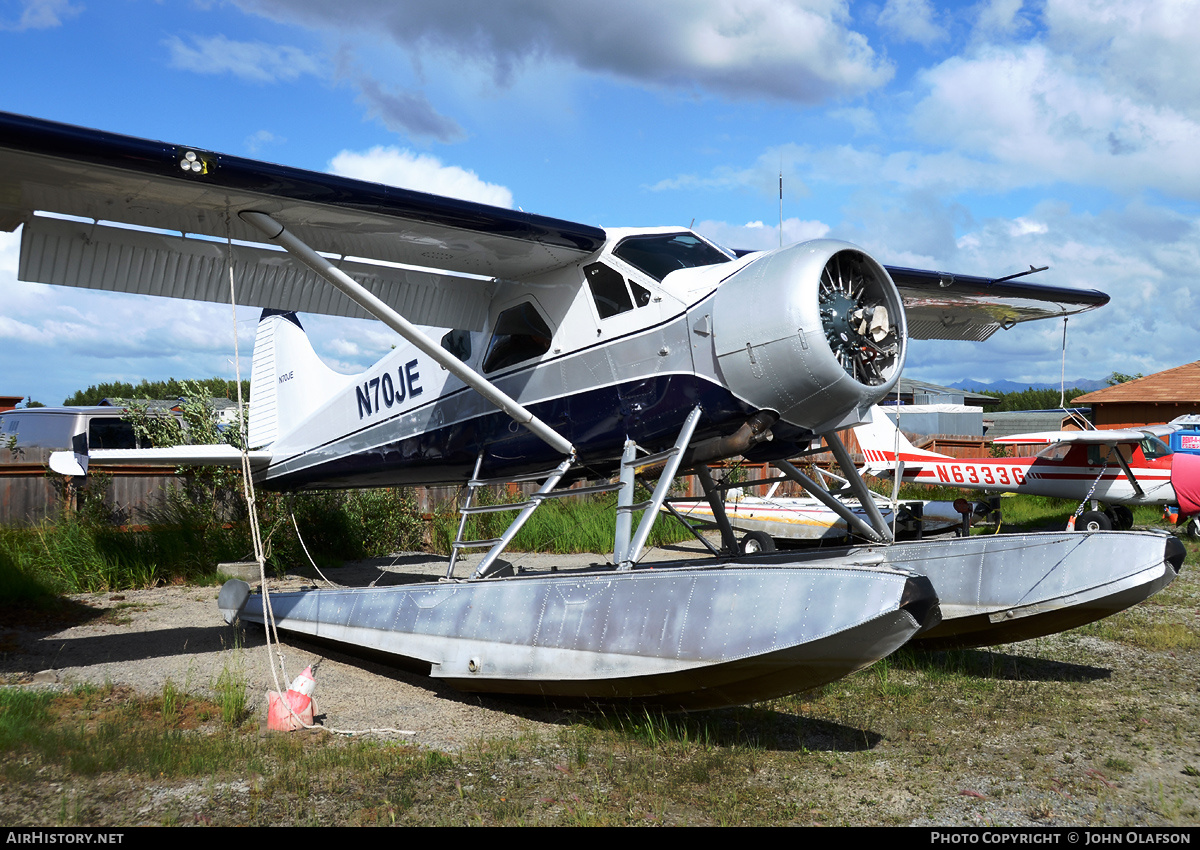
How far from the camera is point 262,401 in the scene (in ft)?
34.0

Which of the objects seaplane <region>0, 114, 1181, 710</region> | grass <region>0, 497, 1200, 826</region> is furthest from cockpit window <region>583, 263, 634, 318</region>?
grass <region>0, 497, 1200, 826</region>

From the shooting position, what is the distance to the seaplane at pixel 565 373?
4.40 m

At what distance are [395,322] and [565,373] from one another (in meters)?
1.31

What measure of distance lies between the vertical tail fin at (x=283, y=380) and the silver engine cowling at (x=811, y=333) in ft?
A: 18.0

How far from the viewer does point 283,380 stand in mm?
10203

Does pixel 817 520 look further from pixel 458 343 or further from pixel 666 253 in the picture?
pixel 666 253

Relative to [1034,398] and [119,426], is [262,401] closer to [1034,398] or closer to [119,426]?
[119,426]

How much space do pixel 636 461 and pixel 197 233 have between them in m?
3.59

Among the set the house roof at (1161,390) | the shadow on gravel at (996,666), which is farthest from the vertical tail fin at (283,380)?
the house roof at (1161,390)

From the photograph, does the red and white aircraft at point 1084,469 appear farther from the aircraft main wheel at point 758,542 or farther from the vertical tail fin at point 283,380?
the vertical tail fin at point 283,380

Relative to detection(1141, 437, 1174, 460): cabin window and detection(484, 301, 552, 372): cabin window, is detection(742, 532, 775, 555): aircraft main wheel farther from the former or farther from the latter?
detection(1141, 437, 1174, 460): cabin window

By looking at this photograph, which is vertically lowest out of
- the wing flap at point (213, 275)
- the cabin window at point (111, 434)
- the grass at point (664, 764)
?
the grass at point (664, 764)

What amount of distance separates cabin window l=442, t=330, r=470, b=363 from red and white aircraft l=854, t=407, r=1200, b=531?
28.2 ft

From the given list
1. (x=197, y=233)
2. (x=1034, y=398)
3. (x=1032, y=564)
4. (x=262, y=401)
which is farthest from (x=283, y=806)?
(x=1034, y=398)
